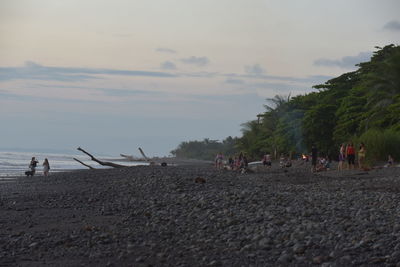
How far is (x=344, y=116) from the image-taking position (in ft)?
156

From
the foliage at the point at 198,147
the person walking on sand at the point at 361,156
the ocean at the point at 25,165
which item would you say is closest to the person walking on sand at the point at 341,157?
the person walking on sand at the point at 361,156

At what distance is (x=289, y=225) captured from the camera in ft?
31.7

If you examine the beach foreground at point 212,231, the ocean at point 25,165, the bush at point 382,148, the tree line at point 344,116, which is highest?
the tree line at point 344,116

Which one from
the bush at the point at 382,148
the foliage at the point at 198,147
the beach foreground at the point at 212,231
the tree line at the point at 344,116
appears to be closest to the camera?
the beach foreground at the point at 212,231

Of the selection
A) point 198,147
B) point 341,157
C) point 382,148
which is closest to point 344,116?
point 382,148

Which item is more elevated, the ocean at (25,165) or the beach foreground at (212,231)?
the ocean at (25,165)

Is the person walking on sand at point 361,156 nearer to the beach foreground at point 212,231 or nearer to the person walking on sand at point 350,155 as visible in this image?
the person walking on sand at point 350,155

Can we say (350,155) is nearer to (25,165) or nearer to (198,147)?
(25,165)

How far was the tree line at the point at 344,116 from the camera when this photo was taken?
3817 centimetres

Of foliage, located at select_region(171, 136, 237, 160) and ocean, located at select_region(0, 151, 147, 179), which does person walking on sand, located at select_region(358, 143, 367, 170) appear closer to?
ocean, located at select_region(0, 151, 147, 179)

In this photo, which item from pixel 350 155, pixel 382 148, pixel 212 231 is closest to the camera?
pixel 212 231

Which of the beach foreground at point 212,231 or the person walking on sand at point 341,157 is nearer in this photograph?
the beach foreground at point 212,231

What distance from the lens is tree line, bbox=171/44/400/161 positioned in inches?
1503

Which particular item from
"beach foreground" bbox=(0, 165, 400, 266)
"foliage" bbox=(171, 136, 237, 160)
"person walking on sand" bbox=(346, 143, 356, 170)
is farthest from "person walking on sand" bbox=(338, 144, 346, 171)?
"foliage" bbox=(171, 136, 237, 160)
